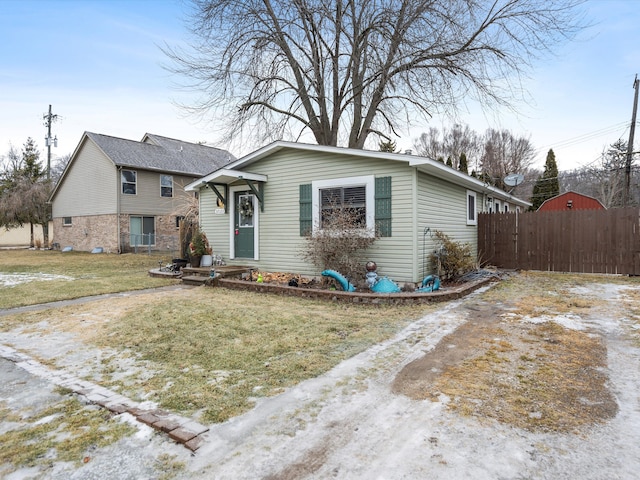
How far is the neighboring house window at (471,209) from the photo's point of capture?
36.5 feet

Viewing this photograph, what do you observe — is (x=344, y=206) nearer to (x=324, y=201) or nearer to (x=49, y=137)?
(x=324, y=201)

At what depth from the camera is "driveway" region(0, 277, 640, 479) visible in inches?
80.8

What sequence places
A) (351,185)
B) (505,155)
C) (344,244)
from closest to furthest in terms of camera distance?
1. (344,244)
2. (351,185)
3. (505,155)

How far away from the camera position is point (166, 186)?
70.3ft

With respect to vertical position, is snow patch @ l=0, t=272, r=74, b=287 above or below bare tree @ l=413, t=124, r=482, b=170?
below

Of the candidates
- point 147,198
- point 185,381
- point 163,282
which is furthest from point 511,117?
point 147,198

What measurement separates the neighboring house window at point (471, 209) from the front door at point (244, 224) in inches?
249

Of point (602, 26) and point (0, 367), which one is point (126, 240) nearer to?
point (0, 367)

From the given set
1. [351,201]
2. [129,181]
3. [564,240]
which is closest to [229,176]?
[351,201]

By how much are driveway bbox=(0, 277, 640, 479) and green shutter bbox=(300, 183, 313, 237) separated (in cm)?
528

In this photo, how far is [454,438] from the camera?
234 centimetres

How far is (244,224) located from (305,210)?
2.15 m

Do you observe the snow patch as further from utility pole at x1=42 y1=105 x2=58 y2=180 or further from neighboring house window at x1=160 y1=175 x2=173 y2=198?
utility pole at x1=42 y1=105 x2=58 y2=180

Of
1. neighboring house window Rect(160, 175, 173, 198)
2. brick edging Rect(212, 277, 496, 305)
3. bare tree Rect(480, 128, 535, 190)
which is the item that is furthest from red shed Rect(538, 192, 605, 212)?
neighboring house window Rect(160, 175, 173, 198)
